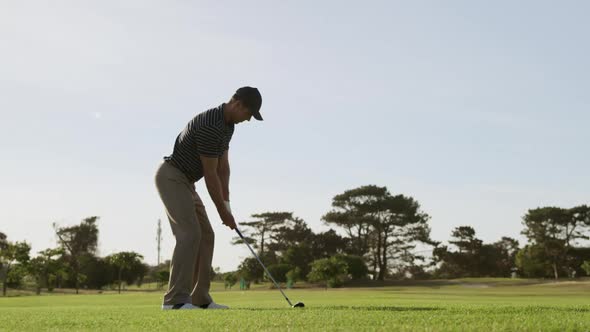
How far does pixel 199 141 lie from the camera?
6266 millimetres

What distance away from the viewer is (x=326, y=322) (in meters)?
4.06

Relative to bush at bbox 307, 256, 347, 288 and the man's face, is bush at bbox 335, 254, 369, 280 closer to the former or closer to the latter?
bush at bbox 307, 256, 347, 288

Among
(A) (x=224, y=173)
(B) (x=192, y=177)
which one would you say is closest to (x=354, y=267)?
(A) (x=224, y=173)

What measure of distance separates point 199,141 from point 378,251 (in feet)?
197

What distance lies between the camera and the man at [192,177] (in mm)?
6281

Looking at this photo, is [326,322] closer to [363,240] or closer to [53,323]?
[53,323]

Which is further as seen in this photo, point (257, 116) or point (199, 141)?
point (257, 116)

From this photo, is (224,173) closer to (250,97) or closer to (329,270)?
(250,97)

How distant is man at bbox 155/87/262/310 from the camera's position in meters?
6.28

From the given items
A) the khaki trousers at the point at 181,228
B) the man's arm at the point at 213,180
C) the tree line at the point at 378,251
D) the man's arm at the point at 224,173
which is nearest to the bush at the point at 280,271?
the tree line at the point at 378,251

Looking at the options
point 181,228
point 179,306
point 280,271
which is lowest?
point 179,306

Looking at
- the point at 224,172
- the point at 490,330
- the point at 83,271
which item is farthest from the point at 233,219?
the point at 83,271

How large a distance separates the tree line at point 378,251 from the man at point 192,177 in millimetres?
51496

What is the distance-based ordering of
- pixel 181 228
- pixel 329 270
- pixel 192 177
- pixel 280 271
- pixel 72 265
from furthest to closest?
pixel 72 265 → pixel 280 271 → pixel 329 270 → pixel 192 177 → pixel 181 228
